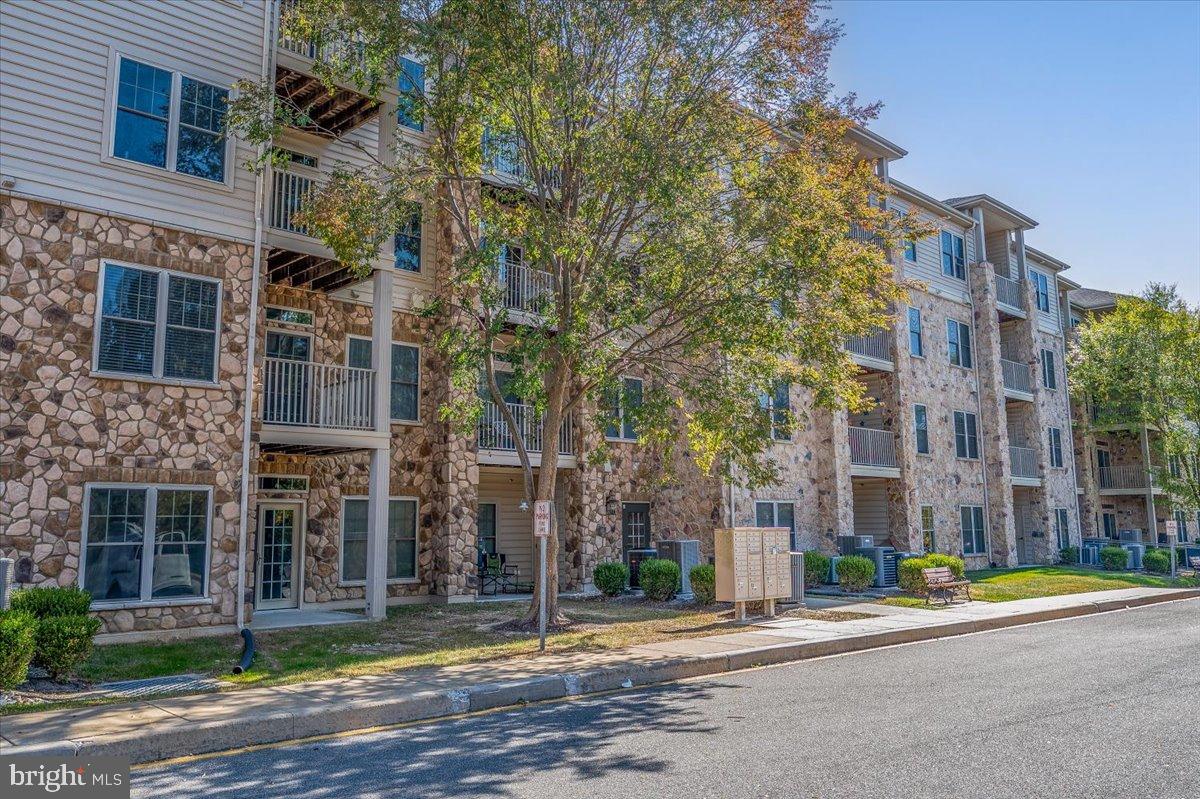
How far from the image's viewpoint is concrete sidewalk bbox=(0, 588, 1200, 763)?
7756 millimetres

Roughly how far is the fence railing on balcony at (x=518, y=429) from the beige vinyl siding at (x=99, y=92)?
745 centimetres

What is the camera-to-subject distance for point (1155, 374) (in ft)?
116

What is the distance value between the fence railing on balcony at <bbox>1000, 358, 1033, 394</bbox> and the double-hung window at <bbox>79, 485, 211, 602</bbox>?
31067mm

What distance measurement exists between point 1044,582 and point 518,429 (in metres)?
16.5

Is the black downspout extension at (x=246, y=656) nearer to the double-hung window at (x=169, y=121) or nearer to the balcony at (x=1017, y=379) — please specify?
the double-hung window at (x=169, y=121)

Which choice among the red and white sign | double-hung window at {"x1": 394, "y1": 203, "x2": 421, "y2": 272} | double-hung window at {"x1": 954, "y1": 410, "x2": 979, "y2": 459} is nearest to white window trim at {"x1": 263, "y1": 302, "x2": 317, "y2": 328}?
double-hung window at {"x1": 394, "y1": 203, "x2": 421, "y2": 272}

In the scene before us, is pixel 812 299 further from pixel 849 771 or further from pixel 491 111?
pixel 849 771

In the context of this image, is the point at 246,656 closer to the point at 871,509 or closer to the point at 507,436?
the point at 507,436

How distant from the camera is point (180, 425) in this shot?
14.7 metres

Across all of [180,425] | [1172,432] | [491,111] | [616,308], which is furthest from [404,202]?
[1172,432]

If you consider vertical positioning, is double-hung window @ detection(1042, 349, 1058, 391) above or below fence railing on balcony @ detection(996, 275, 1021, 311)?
below

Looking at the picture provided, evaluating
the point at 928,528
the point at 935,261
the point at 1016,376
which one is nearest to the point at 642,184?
the point at 928,528

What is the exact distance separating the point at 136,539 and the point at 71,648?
13.1 ft

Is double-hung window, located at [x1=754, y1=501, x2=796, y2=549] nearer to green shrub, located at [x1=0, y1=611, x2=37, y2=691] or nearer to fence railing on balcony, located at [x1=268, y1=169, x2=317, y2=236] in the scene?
fence railing on balcony, located at [x1=268, y1=169, x2=317, y2=236]
